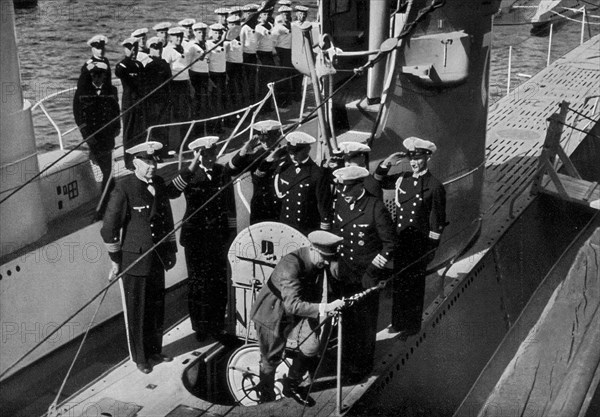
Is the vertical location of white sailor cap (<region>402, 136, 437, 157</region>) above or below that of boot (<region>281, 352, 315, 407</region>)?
above

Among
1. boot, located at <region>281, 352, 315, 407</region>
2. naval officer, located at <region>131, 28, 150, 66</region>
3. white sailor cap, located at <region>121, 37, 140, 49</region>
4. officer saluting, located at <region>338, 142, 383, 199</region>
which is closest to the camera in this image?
boot, located at <region>281, 352, 315, 407</region>

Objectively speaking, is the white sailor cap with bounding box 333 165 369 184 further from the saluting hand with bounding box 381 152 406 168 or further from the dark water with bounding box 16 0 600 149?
the dark water with bounding box 16 0 600 149

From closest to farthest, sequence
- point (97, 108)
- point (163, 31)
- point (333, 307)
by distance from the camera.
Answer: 1. point (333, 307)
2. point (97, 108)
3. point (163, 31)

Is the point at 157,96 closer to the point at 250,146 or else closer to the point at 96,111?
the point at 96,111

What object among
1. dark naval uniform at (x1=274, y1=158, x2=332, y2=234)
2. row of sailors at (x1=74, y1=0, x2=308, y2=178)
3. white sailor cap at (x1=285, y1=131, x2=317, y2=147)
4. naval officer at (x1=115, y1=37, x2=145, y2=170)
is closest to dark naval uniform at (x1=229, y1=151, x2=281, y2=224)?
dark naval uniform at (x1=274, y1=158, x2=332, y2=234)

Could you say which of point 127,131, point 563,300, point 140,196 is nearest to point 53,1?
point 127,131

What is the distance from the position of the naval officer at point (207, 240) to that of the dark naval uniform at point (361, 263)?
872 millimetres

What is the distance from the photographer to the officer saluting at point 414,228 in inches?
187

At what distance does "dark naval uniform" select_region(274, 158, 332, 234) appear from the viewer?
4801mm

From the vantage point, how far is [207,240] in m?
4.95

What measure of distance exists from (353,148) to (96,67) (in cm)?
292

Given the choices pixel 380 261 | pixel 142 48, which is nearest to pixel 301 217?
pixel 380 261

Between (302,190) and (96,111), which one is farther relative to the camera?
(96,111)

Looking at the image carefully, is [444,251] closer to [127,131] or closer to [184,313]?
[184,313]
